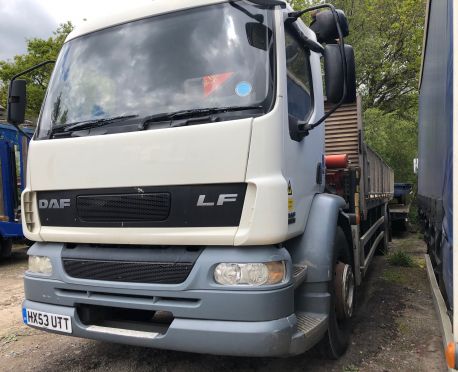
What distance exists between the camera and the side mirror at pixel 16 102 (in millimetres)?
3631

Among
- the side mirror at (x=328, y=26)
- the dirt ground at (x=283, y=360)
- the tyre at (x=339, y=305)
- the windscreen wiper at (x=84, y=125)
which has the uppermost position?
the side mirror at (x=328, y=26)

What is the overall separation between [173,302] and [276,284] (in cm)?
63

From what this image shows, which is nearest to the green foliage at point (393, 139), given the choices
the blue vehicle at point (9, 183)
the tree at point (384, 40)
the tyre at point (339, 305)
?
the tree at point (384, 40)

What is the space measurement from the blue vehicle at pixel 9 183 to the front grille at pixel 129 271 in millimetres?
6126

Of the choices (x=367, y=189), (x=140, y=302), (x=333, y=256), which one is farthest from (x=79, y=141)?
(x=367, y=189)

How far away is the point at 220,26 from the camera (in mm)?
2912

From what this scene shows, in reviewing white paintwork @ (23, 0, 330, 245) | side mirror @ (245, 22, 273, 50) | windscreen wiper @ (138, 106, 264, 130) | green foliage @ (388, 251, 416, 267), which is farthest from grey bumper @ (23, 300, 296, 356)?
green foliage @ (388, 251, 416, 267)

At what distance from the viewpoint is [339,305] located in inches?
135

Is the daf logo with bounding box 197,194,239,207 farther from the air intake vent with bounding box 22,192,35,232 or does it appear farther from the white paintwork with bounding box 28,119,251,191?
the air intake vent with bounding box 22,192,35,232

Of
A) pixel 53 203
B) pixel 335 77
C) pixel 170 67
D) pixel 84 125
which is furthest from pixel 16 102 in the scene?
pixel 335 77

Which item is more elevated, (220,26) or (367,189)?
(220,26)

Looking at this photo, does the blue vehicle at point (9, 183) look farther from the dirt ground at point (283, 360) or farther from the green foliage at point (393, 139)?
the green foliage at point (393, 139)

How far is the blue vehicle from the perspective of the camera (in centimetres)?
833

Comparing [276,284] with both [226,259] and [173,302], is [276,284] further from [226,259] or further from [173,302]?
[173,302]
